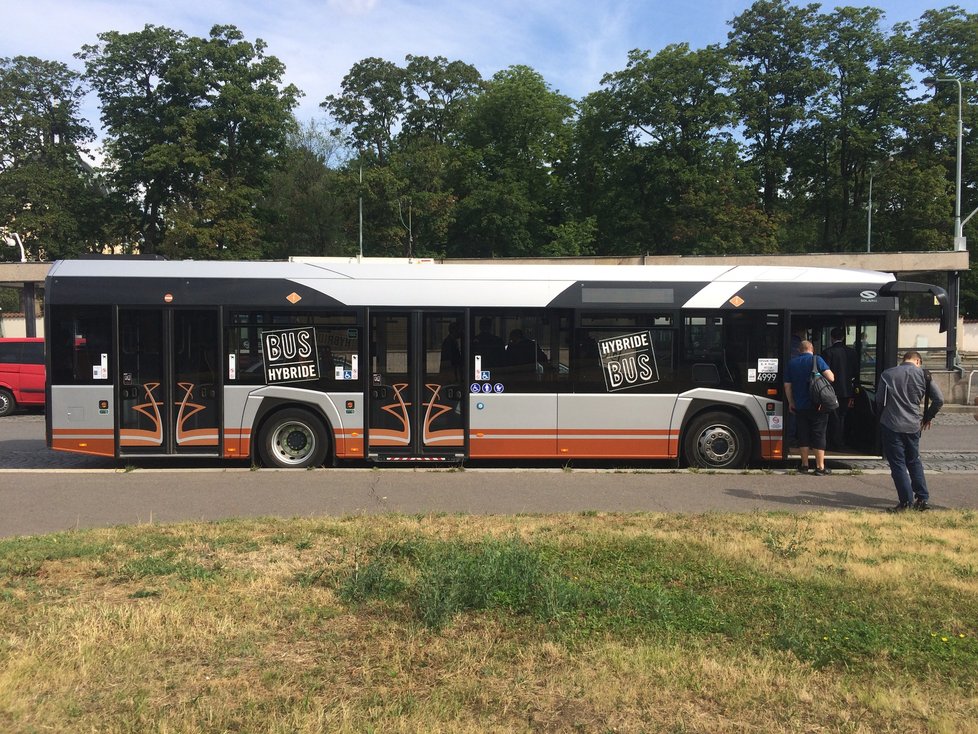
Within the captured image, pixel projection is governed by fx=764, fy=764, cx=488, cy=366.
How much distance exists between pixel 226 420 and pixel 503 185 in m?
37.9

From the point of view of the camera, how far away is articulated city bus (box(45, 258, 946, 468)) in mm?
10586

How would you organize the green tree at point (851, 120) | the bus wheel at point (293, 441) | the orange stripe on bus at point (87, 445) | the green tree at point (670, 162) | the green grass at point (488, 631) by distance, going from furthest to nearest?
the green tree at point (851, 120)
the green tree at point (670, 162)
the bus wheel at point (293, 441)
the orange stripe on bus at point (87, 445)
the green grass at point (488, 631)

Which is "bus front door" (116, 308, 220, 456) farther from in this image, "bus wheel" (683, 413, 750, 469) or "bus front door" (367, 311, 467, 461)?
"bus wheel" (683, 413, 750, 469)

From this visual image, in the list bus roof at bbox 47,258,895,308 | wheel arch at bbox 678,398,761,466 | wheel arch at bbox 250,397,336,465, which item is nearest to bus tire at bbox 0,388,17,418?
bus roof at bbox 47,258,895,308

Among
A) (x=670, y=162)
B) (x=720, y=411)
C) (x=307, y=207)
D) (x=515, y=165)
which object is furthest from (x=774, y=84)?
(x=720, y=411)

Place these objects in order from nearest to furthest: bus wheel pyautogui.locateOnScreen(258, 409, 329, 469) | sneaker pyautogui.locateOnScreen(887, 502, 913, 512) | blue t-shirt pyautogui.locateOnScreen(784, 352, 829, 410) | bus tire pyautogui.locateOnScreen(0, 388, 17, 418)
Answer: sneaker pyautogui.locateOnScreen(887, 502, 913, 512), blue t-shirt pyautogui.locateOnScreen(784, 352, 829, 410), bus wheel pyautogui.locateOnScreen(258, 409, 329, 469), bus tire pyautogui.locateOnScreen(0, 388, 17, 418)

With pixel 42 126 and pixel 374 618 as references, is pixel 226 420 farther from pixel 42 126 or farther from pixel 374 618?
pixel 42 126

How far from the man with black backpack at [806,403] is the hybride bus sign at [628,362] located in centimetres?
180

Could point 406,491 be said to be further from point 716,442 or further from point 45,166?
point 45,166

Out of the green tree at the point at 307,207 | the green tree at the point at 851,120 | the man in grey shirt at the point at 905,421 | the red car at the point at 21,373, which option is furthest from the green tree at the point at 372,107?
the man in grey shirt at the point at 905,421

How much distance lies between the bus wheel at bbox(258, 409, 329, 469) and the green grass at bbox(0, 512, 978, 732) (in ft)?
13.3

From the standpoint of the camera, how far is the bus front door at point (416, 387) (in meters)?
10.7

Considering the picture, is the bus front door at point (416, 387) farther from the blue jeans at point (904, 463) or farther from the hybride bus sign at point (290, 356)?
the blue jeans at point (904, 463)

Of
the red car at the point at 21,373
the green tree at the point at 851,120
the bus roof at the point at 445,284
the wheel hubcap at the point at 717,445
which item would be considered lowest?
the wheel hubcap at the point at 717,445
